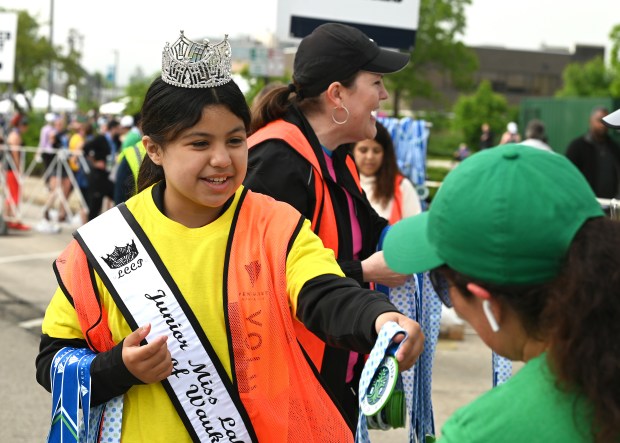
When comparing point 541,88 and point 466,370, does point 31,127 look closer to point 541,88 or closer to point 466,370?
point 466,370

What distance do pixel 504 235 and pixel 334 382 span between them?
1.82 m

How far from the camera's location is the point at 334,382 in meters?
3.40

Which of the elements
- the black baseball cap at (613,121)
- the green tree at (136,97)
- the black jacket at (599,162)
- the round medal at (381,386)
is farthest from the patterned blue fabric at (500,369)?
the green tree at (136,97)

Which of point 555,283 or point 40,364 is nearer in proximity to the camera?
point 555,283

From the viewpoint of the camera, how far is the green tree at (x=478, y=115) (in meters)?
39.8

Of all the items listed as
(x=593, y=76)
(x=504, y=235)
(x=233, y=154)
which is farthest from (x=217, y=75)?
(x=593, y=76)

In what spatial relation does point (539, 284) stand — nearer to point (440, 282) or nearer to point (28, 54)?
point (440, 282)

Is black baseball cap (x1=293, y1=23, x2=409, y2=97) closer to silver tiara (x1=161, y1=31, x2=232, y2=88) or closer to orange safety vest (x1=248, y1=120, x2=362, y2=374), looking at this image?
orange safety vest (x1=248, y1=120, x2=362, y2=374)

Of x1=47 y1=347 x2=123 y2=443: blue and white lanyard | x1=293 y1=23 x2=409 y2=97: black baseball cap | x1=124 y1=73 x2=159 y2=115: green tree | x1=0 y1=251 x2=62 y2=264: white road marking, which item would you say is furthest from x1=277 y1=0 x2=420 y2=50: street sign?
x1=124 y1=73 x2=159 y2=115: green tree

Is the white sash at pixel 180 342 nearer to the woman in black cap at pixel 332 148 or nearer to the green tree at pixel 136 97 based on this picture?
the woman in black cap at pixel 332 148

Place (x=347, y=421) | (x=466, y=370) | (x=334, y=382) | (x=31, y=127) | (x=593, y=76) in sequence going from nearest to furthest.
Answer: (x=347, y=421) < (x=334, y=382) < (x=466, y=370) < (x=31, y=127) < (x=593, y=76)

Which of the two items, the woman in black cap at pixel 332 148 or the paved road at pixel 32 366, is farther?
the paved road at pixel 32 366

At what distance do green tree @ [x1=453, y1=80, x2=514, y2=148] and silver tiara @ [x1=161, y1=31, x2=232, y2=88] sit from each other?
36.7 m

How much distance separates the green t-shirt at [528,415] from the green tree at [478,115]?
3770 cm
